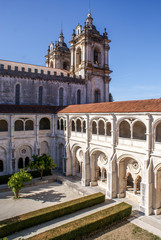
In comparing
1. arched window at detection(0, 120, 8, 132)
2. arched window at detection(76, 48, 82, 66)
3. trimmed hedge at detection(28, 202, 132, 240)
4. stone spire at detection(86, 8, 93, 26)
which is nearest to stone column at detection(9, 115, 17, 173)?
arched window at detection(0, 120, 8, 132)

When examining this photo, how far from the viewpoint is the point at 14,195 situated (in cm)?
2191

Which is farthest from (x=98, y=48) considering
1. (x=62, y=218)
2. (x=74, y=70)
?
(x=62, y=218)

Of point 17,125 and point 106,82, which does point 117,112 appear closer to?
point 17,125

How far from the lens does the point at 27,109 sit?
2969 centimetres

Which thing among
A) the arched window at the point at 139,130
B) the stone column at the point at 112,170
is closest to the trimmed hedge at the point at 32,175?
the stone column at the point at 112,170

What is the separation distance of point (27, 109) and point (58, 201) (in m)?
15.8

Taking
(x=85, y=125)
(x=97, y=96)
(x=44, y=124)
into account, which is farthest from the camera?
(x=97, y=96)

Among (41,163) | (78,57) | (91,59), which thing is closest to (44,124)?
(41,163)

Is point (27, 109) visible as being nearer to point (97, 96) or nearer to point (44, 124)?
point (44, 124)

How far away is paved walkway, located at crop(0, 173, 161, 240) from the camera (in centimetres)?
1559

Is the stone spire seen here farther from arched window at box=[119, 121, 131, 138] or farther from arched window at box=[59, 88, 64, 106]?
arched window at box=[119, 121, 131, 138]

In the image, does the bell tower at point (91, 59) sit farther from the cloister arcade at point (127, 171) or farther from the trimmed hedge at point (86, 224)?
the trimmed hedge at point (86, 224)

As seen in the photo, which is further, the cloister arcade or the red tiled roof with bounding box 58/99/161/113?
the cloister arcade

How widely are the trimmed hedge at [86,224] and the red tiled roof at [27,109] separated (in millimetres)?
19084
